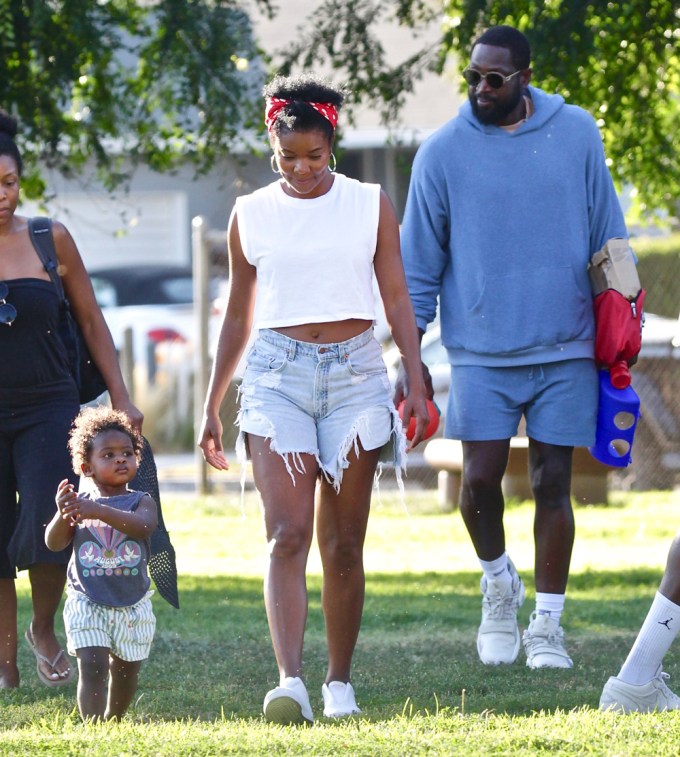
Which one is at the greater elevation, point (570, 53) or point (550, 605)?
point (570, 53)

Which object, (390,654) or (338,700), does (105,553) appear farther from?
(390,654)

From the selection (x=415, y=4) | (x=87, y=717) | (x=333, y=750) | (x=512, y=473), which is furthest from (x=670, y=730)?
(x=512, y=473)

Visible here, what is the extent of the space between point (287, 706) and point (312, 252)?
140 centimetres

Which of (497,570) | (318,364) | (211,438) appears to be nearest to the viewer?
(318,364)

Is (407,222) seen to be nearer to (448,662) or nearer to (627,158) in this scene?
(448,662)

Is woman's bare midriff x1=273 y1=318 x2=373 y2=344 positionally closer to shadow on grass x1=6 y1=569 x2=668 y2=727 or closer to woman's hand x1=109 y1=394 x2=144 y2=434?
woman's hand x1=109 y1=394 x2=144 y2=434

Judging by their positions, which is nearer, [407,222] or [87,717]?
[87,717]

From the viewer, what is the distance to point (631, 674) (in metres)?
4.71

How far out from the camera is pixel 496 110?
6.07 metres

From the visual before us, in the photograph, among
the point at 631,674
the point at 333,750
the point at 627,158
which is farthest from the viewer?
the point at 627,158

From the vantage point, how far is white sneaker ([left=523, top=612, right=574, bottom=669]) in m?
5.95

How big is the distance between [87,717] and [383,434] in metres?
1.27

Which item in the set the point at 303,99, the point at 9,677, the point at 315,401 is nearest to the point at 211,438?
the point at 315,401

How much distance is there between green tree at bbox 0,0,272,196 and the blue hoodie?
333 cm
